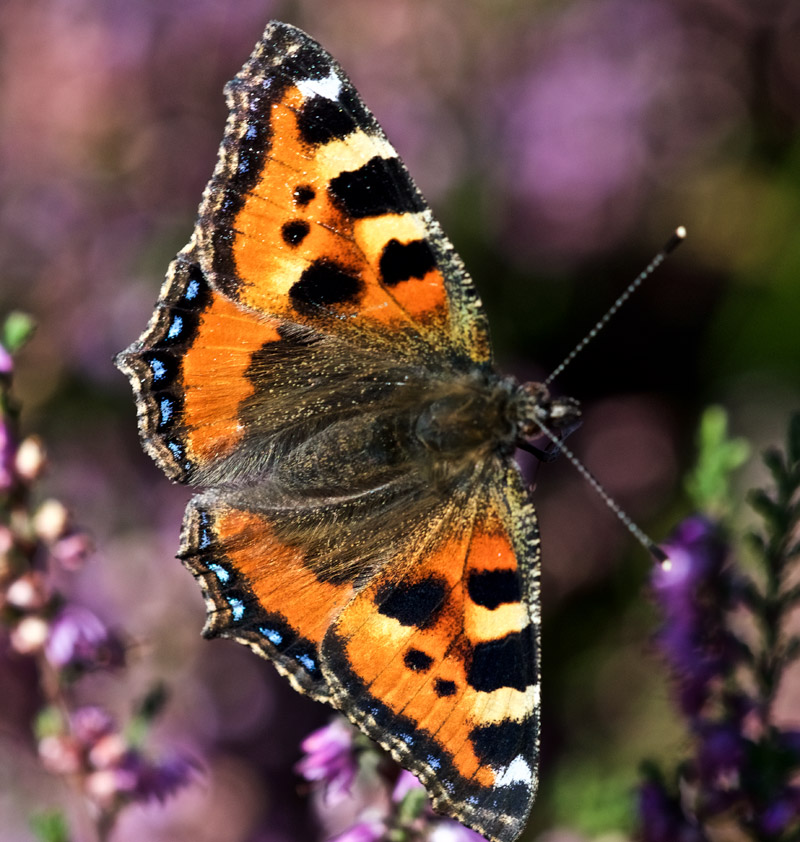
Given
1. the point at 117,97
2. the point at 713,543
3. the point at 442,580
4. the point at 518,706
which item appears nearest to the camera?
the point at 518,706

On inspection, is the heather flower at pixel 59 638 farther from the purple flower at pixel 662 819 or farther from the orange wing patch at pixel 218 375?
the purple flower at pixel 662 819

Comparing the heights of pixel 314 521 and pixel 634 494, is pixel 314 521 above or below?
above

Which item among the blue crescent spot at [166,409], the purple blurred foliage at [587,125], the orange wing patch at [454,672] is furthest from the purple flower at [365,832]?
the purple blurred foliage at [587,125]

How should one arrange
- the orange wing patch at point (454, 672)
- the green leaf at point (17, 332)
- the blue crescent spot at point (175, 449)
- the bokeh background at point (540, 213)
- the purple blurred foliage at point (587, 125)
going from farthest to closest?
the purple blurred foliage at point (587, 125) → the bokeh background at point (540, 213) → the blue crescent spot at point (175, 449) → the green leaf at point (17, 332) → the orange wing patch at point (454, 672)

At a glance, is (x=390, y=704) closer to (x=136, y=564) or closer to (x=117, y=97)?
(x=136, y=564)

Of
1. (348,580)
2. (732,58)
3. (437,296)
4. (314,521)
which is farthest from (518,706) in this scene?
(732,58)

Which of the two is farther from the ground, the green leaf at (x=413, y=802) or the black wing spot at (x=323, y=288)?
the black wing spot at (x=323, y=288)
